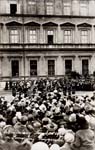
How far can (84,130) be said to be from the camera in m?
8.73

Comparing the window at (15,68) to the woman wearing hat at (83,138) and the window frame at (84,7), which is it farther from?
the woman wearing hat at (83,138)

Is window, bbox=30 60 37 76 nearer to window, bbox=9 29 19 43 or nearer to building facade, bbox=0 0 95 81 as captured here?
building facade, bbox=0 0 95 81

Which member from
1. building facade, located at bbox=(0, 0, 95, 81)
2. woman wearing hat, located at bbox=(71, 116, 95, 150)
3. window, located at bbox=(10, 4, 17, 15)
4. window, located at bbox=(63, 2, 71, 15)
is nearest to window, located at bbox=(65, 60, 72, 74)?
building facade, located at bbox=(0, 0, 95, 81)

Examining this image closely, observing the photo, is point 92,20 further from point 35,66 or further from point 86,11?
point 35,66

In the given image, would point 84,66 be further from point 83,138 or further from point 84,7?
point 83,138

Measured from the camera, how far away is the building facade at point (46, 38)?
43219mm

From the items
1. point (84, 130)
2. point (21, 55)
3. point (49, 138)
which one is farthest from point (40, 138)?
point (21, 55)

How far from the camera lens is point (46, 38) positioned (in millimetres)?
44125

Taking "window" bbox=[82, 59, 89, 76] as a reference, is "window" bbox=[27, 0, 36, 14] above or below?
above

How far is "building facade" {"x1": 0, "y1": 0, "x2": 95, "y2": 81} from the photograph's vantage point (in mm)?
43219

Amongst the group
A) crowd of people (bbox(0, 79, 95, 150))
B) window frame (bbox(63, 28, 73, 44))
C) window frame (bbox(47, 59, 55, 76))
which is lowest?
window frame (bbox(47, 59, 55, 76))

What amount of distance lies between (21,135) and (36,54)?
33979 millimetres

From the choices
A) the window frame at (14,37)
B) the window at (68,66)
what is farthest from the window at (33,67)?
the window at (68,66)

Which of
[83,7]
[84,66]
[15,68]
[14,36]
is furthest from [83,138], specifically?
[83,7]
